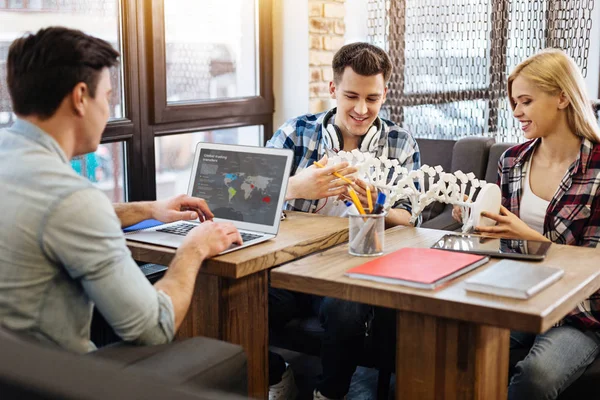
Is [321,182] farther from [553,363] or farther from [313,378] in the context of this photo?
[313,378]

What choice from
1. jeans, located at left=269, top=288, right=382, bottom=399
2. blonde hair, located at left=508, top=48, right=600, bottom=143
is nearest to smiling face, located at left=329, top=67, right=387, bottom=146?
blonde hair, located at left=508, top=48, right=600, bottom=143

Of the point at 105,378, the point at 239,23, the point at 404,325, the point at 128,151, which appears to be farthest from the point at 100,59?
the point at 239,23

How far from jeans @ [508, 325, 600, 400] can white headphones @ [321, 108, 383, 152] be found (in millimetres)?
906

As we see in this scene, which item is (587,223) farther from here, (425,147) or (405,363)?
(425,147)

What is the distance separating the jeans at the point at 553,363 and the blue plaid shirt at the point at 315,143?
86cm

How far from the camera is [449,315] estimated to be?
160cm

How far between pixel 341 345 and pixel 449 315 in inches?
33.3

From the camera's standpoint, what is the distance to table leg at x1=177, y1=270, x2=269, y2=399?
6.95ft

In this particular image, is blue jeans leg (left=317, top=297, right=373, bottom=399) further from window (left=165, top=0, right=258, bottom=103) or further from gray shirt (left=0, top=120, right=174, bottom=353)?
window (left=165, top=0, right=258, bottom=103)

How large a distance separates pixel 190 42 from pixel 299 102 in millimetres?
639

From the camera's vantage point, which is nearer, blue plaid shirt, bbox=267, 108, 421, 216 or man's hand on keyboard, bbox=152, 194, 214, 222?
man's hand on keyboard, bbox=152, 194, 214, 222

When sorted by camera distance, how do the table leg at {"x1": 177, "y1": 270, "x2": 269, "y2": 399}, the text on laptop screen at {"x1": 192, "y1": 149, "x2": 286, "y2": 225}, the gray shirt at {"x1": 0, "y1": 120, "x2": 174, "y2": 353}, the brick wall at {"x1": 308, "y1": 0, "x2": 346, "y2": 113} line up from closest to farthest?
the gray shirt at {"x1": 0, "y1": 120, "x2": 174, "y2": 353} → the table leg at {"x1": 177, "y1": 270, "x2": 269, "y2": 399} → the text on laptop screen at {"x1": 192, "y1": 149, "x2": 286, "y2": 225} → the brick wall at {"x1": 308, "y1": 0, "x2": 346, "y2": 113}

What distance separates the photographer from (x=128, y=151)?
3141 millimetres

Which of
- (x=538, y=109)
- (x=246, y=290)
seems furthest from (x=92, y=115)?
(x=538, y=109)
